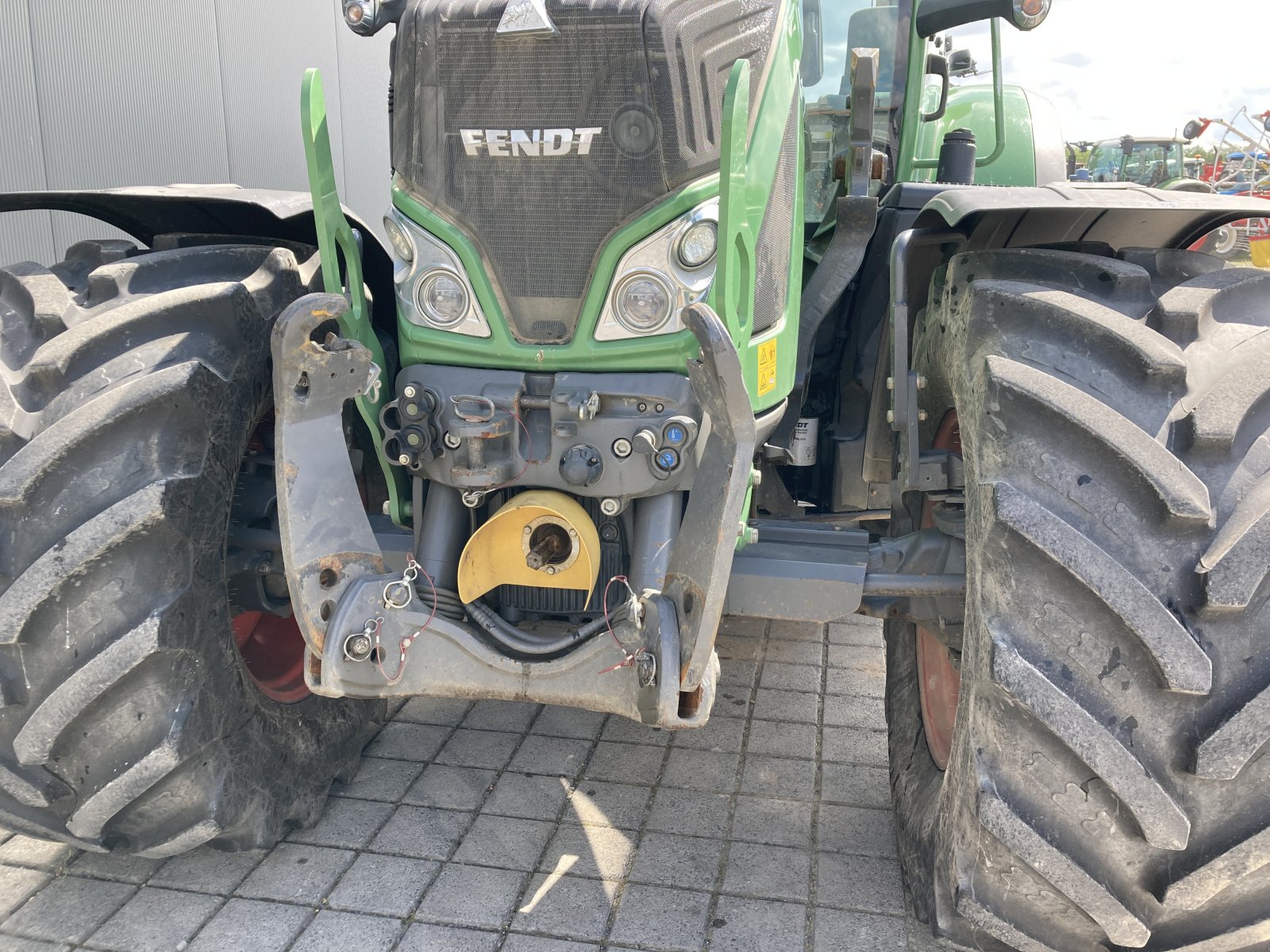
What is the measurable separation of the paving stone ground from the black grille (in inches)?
55.1

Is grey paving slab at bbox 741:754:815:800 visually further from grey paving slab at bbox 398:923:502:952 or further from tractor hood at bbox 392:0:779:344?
tractor hood at bbox 392:0:779:344

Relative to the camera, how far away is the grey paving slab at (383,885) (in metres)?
2.59

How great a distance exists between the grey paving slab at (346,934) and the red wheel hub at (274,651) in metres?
0.62

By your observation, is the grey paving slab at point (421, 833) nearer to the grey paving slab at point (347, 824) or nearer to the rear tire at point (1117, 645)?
the grey paving slab at point (347, 824)

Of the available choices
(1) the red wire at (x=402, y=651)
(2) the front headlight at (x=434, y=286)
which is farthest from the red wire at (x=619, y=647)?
(2) the front headlight at (x=434, y=286)

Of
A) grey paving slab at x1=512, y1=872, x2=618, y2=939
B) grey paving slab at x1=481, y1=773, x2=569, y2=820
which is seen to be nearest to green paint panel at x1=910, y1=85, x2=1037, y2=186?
grey paving slab at x1=481, y1=773, x2=569, y2=820

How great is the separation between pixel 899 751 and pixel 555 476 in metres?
1.28

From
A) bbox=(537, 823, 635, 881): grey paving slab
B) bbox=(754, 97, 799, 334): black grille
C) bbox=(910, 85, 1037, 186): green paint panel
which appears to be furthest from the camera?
bbox=(910, 85, 1037, 186): green paint panel

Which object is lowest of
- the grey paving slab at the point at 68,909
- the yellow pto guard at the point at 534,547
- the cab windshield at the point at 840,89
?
the grey paving slab at the point at 68,909

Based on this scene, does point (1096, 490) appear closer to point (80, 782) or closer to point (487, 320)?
point (487, 320)

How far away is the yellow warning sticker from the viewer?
2.43m

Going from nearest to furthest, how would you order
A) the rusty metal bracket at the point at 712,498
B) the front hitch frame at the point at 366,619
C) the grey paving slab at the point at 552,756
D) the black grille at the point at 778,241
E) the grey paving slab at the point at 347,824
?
the rusty metal bracket at the point at 712,498 → the front hitch frame at the point at 366,619 → the black grille at the point at 778,241 → the grey paving slab at the point at 347,824 → the grey paving slab at the point at 552,756

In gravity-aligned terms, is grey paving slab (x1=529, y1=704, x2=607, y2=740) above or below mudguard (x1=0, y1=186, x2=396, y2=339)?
below

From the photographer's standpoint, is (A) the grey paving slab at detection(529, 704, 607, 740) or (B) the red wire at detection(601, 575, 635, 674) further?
(A) the grey paving slab at detection(529, 704, 607, 740)
